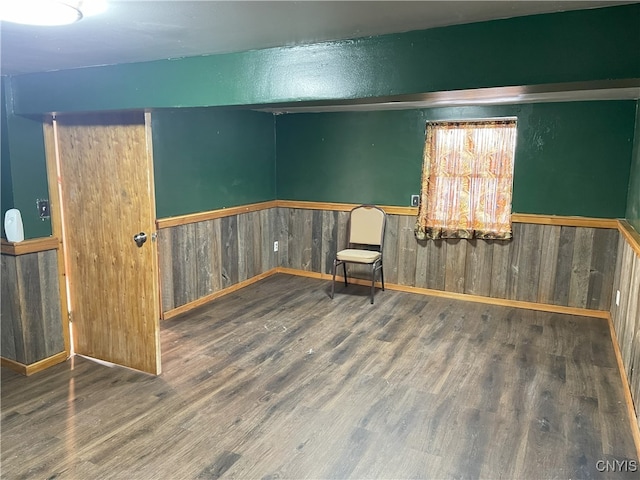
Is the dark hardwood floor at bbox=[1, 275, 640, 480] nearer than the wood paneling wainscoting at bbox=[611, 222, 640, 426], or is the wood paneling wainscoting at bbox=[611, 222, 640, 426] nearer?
the dark hardwood floor at bbox=[1, 275, 640, 480]

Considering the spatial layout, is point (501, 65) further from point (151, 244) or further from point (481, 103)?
point (481, 103)

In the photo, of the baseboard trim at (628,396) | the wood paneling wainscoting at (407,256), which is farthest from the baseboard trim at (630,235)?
the baseboard trim at (628,396)

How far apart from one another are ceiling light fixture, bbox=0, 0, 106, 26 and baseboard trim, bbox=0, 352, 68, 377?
7.87ft

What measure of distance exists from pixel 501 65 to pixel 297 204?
4110mm

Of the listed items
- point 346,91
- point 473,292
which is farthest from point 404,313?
point 346,91

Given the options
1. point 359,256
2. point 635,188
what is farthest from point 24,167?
point 635,188

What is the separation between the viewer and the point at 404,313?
4445 millimetres

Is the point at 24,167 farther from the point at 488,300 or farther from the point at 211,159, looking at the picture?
the point at 488,300

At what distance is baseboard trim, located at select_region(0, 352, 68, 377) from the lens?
3.13 metres

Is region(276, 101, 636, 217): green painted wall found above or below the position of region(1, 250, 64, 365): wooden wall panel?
above

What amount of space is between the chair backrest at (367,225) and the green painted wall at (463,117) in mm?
172

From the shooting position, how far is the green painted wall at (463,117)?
13.7ft

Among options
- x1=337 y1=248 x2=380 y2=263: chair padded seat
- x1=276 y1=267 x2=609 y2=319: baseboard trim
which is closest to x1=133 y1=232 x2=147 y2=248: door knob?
x1=337 y1=248 x2=380 y2=263: chair padded seat

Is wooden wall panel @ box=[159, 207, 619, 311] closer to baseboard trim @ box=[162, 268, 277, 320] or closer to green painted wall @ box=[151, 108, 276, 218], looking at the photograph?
baseboard trim @ box=[162, 268, 277, 320]
